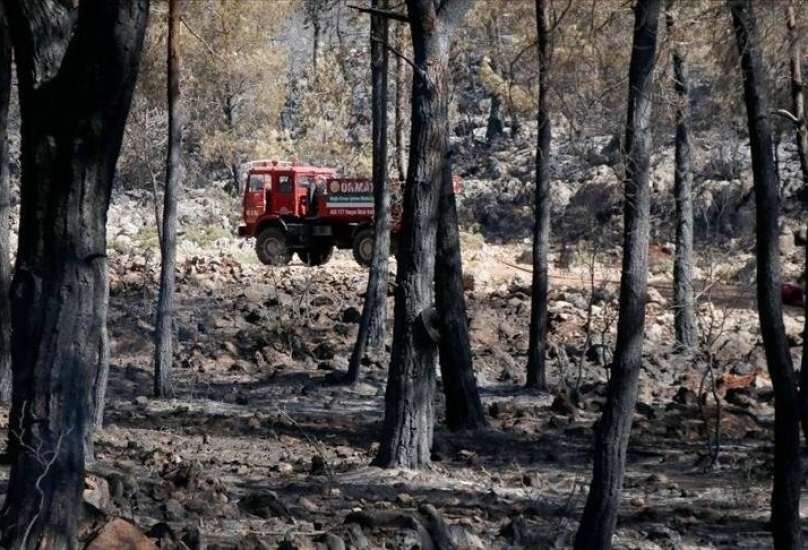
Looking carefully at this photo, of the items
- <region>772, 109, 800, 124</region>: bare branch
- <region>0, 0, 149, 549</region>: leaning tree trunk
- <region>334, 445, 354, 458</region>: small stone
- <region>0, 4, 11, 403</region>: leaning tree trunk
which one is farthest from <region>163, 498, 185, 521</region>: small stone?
<region>772, 109, 800, 124</region>: bare branch

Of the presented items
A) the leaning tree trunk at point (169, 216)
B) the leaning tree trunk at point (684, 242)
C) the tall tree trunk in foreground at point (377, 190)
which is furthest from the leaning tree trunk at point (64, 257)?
the leaning tree trunk at point (684, 242)

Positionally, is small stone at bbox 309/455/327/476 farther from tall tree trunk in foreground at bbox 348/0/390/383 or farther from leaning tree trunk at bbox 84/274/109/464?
tall tree trunk in foreground at bbox 348/0/390/383

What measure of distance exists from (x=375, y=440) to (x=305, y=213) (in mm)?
20059

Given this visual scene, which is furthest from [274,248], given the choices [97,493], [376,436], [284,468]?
[97,493]

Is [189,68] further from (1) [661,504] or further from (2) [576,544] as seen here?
(2) [576,544]

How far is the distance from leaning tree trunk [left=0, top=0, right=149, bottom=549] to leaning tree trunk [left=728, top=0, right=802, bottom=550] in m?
4.49

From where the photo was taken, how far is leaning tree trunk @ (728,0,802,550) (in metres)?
9.14

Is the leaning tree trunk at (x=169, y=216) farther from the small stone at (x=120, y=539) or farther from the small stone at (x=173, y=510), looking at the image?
the small stone at (x=120, y=539)

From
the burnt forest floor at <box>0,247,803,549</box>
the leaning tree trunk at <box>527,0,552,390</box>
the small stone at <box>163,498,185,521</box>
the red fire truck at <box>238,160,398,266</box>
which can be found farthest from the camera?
the red fire truck at <box>238,160,398,266</box>

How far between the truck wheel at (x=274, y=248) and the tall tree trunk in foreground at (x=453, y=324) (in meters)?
19.6

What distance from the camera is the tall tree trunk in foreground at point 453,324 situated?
12.7m

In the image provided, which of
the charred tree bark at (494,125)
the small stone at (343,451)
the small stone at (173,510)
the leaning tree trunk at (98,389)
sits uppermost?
the charred tree bark at (494,125)

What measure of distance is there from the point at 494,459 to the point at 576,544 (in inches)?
167

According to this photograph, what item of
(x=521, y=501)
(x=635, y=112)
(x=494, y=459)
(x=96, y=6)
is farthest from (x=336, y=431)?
(x=96, y=6)
